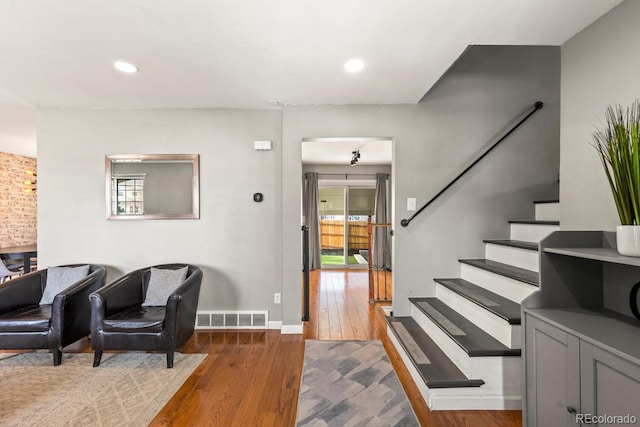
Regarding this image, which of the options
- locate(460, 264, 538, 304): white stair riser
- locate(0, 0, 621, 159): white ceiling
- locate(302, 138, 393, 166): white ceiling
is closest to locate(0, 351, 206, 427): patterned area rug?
locate(0, 0, 621, 159): white ceiling

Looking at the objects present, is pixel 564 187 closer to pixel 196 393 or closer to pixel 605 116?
pixel 605 116

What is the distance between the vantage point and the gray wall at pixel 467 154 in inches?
123

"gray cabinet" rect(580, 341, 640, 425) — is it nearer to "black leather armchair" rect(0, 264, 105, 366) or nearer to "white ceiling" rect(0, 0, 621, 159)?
"white ceiling" rect(0, 0, 621, 159)

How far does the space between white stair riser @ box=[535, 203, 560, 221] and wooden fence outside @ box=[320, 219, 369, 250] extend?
14.3ft

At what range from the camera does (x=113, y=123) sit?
3.38 meters

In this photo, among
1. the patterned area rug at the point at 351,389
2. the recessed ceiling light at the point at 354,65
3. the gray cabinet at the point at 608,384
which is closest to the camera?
the gray cabinet at the point at 608,384

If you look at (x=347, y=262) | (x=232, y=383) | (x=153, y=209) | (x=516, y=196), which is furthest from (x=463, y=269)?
(x=347, y=262)

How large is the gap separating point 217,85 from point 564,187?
2.90 meters

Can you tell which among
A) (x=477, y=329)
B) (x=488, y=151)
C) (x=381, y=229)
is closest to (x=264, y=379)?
(x=477, y=329)

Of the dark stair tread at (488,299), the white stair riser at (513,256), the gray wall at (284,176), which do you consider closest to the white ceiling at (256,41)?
the gray wall at (284,176)

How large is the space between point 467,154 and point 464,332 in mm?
1849

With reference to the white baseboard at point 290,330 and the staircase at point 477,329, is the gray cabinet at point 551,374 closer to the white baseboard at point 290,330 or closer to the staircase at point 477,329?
the staircase at point 477,329

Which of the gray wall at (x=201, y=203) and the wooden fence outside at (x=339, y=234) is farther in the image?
the wooden fence outside at (x=339, y=234)

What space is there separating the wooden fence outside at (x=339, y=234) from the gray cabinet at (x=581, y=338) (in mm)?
5561
